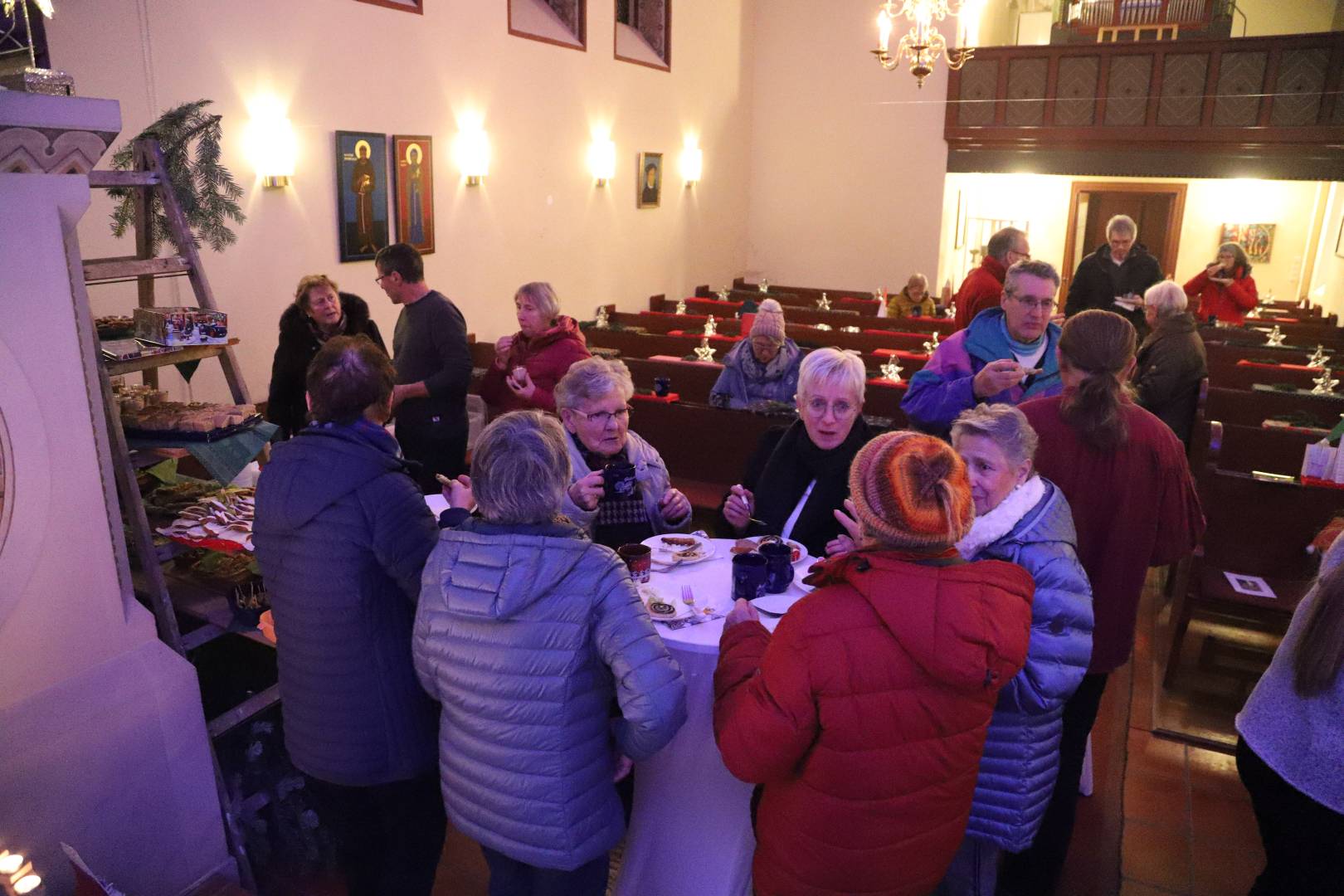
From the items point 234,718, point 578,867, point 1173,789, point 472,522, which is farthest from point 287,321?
point 1173,789

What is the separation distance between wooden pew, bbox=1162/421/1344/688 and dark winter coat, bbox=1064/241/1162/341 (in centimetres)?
355

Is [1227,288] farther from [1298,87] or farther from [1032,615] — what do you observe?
[1032,615]

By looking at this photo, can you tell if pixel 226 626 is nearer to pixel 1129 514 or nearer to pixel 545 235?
pixel 1129 514

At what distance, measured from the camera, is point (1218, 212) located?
13242 mm

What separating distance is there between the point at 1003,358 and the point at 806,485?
3.24 ft

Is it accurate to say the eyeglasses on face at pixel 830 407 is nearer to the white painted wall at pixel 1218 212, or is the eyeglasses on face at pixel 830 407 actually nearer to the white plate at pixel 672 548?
the white plate at pixel 672 548

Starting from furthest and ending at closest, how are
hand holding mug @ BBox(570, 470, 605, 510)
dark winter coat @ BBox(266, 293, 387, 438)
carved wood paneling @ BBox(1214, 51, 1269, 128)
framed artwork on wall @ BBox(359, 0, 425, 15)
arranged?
carved wood paneling @ BBox(1214, 51, 1269, 128)
framed artwork on wall @ BBox(359, 0, 425, 15)
dark winter coat @ BBox(266, 293, 387, 438)
hand holding mug @ BBox(570, 470, 605, 510)

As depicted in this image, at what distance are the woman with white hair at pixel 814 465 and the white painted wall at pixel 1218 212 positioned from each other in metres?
10.3

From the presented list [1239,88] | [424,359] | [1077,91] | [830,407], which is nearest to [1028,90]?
[1077,91]

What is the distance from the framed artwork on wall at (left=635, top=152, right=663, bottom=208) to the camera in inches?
407

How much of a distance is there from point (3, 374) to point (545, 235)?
274 inches

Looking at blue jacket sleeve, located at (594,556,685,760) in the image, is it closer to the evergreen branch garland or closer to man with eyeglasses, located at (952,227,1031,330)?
the evergreen branch garland

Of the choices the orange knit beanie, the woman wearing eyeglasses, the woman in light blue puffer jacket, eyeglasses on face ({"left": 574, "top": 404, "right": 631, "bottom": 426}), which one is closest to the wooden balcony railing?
the woman wearing eyeglasses

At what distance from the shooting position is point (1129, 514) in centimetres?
258
